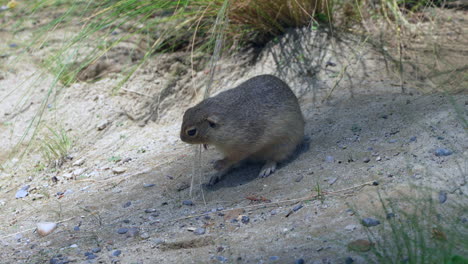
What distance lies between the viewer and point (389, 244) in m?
2.24

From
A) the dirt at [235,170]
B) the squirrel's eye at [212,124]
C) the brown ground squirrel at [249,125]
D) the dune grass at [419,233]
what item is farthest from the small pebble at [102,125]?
the dune grass at [419,233]

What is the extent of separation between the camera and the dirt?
9.15 ft

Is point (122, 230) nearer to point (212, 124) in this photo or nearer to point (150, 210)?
point (150, 210)

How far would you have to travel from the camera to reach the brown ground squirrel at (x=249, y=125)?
3717 mm

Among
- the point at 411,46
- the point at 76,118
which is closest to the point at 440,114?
the point at 411,46

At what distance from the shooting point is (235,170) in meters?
4.12

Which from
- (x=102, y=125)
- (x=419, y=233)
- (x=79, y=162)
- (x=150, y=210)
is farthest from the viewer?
(x=102, y=125)

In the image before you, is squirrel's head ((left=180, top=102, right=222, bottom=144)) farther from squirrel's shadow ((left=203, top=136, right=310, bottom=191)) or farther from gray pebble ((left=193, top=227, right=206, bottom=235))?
gray pebble ((left=193, top=227, right=206, bottom=235))

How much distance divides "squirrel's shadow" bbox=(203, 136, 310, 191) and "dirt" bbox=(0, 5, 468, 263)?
0.7 inches

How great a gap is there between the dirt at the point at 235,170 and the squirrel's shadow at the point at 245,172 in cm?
2

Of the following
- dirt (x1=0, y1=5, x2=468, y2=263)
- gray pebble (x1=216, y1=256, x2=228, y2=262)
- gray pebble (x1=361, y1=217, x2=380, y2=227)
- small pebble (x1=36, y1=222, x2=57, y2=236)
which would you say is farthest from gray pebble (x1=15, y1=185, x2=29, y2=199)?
gray pebble (x1=361, y1=217, x2=380, y2=227)

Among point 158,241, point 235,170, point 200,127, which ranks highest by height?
point 200,127

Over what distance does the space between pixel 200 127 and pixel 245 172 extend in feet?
2.02


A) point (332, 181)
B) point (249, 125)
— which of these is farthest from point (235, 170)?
point (332, 181)
